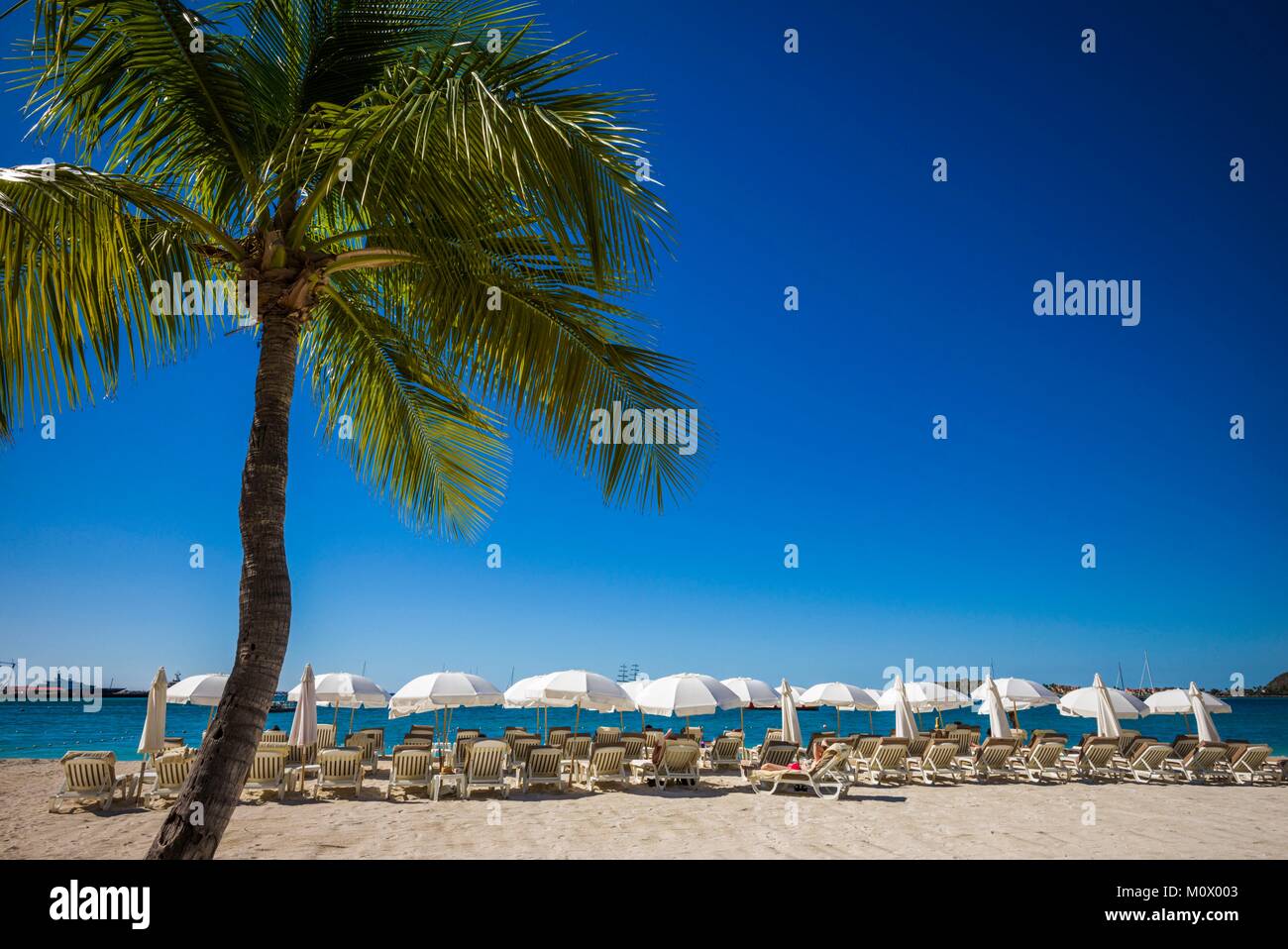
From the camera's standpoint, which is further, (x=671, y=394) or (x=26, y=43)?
(x=671, y=394)

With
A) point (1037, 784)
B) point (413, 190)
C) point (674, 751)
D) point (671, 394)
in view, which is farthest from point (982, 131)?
point (413, 190)

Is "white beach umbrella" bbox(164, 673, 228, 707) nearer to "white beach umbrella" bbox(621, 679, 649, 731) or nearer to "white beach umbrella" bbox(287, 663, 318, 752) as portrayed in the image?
"white beach umbrella" bbox(287, 663, 318, 752)

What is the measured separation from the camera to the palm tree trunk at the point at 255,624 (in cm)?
369

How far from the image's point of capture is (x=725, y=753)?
15.9 meters

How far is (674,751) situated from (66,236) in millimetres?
12155

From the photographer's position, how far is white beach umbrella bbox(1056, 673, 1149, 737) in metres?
17.7

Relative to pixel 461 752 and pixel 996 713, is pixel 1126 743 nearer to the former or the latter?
pixel 996 713

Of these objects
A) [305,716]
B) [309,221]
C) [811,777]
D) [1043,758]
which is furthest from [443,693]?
[309,221]

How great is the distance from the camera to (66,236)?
371 centimetres

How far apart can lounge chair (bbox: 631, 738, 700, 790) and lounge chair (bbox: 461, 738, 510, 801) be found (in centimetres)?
283

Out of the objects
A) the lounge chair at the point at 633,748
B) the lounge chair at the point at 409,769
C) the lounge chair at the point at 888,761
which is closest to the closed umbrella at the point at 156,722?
the lounge chair at the point at 409,769

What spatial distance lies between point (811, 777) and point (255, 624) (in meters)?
11.0

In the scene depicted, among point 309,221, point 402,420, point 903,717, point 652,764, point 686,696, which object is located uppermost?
point 309,221
